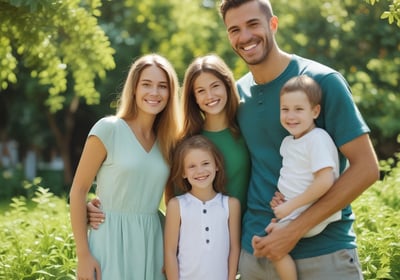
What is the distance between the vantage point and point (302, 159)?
3.60 m

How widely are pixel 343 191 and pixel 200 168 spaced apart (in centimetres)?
98

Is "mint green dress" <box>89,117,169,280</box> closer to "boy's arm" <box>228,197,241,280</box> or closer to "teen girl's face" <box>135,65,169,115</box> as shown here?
"teen girl's face" <box>135,65,169,115</box>

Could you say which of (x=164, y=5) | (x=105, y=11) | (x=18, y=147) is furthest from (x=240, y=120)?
(x=18, y=147)

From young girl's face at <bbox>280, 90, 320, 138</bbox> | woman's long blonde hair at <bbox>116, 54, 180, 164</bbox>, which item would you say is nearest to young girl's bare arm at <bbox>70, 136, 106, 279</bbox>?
woman's long blonde hair at <bbox>116, 54, 180, 164</bbox>

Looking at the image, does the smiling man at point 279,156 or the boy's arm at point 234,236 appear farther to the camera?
the boy's arm at point 234,236

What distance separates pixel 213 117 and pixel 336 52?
30.5 feet

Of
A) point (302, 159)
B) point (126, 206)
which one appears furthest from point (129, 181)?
point (302, 159)

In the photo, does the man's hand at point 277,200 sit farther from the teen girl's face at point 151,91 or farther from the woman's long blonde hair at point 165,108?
the teen girl's face at point 151,91

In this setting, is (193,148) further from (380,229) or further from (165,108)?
(380,229)

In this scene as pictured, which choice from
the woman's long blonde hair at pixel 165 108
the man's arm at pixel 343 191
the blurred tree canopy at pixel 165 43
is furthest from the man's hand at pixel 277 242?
the blurred tree canopy at pixel 165 43

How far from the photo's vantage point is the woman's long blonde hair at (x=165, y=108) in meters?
4.23

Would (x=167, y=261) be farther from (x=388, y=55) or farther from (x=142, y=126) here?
(x=388, y=55)

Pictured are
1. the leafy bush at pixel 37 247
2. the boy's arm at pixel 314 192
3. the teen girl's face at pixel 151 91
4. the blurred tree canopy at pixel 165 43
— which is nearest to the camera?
the boy's arm at pixel 314 192

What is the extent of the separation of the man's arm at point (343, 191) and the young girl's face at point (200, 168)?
0.68 metres
